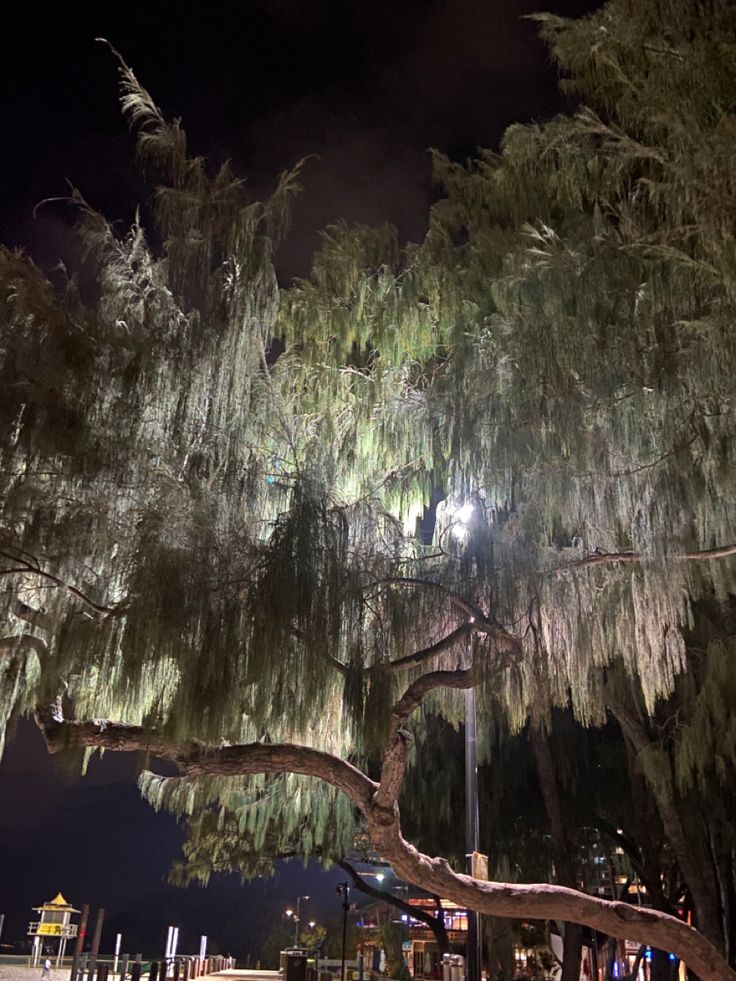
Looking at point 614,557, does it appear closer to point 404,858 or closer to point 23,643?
point 404,858

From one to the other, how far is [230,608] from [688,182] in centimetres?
287

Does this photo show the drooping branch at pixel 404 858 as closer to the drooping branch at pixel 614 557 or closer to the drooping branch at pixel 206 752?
the drooping branch at pixel 206 752

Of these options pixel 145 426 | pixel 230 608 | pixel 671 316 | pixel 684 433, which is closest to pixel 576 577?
pixel 684 433

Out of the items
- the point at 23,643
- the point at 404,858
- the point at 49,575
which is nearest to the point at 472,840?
the point at 404,858

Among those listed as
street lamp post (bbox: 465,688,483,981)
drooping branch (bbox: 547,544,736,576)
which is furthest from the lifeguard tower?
drooping branch (bbox: 547,544,736,576)

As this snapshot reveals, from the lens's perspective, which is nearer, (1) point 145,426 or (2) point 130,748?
(1) point 145,426

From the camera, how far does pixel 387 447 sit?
18.2 ft

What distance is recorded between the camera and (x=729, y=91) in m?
3.34

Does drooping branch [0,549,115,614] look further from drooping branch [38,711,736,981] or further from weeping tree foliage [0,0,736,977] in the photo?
drooping branch [38,711,736,981]

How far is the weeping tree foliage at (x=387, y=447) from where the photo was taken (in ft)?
13.5

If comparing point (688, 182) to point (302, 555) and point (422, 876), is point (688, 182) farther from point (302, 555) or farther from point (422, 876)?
point (422, 876)

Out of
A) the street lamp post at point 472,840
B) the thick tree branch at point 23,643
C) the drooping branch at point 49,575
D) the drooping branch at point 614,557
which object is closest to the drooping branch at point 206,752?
the thick tree branch at point 23,643

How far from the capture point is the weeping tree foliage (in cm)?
412

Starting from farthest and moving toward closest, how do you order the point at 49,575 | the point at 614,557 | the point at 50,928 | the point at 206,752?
the point at 50,928 → the point at 614,557 → the point at 206,752 → the point at 49,575
